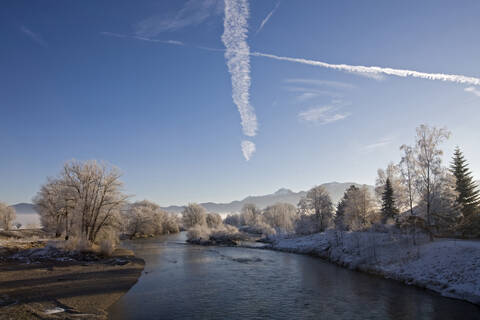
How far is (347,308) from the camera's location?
57.0 feet

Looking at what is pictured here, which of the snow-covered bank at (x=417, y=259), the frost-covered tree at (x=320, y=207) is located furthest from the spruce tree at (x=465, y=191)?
the frost-covered tree at (x=320, y=207)

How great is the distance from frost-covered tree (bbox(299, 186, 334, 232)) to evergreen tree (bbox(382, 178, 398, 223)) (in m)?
18.9

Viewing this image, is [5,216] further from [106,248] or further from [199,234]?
[106,248]

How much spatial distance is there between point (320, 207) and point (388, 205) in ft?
68.2

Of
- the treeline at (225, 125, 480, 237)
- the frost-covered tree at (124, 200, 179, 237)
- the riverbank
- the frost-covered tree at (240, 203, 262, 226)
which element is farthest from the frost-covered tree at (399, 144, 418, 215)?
the frost-covered tree at (240, 203, 262, 226)

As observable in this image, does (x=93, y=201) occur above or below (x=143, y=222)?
above

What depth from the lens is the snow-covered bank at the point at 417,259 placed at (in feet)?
67.2

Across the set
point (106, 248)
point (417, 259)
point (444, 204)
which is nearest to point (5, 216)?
point (106, 248)

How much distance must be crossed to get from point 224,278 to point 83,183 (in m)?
27.1

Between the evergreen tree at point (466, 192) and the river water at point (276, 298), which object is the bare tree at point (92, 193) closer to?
the river water at point (276, 298)

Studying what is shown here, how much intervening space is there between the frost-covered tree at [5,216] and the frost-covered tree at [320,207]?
3408 inches

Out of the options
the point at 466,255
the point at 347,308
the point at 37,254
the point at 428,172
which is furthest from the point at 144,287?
the point at 428,172

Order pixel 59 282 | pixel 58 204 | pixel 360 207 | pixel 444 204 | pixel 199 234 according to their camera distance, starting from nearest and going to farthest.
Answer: pixel 59 282 < pixel 444 204 < pixel 58 204 < pixel 360 207 < pixel 199 234

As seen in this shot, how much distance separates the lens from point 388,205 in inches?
2088
